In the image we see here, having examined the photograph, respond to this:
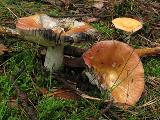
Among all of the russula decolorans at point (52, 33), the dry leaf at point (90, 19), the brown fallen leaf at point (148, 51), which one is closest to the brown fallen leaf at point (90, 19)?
the dry leaf at point (90, 19)

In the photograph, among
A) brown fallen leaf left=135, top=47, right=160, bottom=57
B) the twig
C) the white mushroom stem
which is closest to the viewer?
the twig

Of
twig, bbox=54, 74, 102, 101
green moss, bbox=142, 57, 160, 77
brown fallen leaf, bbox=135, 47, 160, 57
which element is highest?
brown fallen leaf, bbox=135, 47, 160, 57

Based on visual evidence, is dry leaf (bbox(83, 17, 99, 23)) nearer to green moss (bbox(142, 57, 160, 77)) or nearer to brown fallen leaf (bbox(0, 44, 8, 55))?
Answer: green moss (bbox(142, 57, 160, 77))

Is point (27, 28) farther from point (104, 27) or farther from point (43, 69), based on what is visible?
point (104, 27)

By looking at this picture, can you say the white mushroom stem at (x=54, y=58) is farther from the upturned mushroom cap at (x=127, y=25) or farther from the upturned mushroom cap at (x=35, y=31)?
the upturned mushroom cap at (x=127, y=25)

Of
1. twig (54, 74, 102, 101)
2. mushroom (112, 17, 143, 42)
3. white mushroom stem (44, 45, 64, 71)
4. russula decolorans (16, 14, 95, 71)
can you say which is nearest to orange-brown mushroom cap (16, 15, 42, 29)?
russula decolorans (16, 14, 95, 71)
